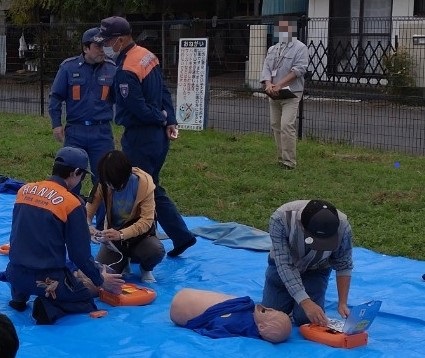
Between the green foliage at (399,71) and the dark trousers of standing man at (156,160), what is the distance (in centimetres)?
1046

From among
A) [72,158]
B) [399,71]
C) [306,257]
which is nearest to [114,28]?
[72,158]

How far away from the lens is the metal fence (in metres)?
13.4

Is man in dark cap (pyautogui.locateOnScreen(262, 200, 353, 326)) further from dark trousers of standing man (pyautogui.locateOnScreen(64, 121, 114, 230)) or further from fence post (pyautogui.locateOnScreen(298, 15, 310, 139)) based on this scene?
fence post (pyautogui.locateOnScreen(298, 15, 310, 139))

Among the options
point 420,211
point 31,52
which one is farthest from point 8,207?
point 31,52

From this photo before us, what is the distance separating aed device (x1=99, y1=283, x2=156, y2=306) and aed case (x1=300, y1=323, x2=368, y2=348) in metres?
1.10

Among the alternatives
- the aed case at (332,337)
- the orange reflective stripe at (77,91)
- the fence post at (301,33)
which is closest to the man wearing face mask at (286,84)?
the fence post at (301,33)

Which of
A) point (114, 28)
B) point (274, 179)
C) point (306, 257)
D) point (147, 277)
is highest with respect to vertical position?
point (114, 28)

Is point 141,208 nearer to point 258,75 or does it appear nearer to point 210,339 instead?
point 210,339

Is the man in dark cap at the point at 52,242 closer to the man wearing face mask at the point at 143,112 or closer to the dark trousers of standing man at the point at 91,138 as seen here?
the man wearing face mask at the point at 143,112

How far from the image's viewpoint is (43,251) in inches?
189

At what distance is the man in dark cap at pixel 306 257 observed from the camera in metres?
4.35

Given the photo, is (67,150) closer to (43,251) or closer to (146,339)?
(43,251)

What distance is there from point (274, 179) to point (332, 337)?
4809mm

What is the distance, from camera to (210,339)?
4621 mm
